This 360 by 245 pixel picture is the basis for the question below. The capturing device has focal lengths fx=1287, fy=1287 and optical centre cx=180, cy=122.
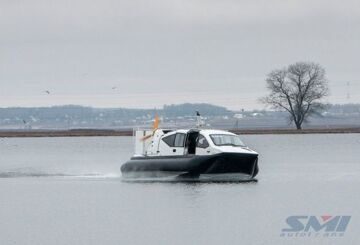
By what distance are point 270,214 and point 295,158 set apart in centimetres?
4483

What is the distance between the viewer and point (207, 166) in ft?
186

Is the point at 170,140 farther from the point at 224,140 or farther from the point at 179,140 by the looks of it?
the point at 224,140

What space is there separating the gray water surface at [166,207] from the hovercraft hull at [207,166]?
0.64m

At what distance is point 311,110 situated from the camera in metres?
159

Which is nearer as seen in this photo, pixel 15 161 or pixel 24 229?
pixel 24 229

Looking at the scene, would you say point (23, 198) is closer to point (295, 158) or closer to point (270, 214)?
point (270, 214)

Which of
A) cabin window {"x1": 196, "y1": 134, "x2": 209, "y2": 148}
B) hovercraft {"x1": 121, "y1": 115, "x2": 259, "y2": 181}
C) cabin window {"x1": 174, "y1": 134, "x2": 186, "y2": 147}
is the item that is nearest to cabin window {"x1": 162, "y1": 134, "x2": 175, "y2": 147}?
hovercraft {"x1": 121, "y1": 115, "x2": 259, "y2": 181}

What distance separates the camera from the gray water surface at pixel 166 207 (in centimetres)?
3906

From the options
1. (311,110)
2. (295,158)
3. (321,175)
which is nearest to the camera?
(321,175)

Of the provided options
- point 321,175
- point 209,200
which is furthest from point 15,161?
point 209,200

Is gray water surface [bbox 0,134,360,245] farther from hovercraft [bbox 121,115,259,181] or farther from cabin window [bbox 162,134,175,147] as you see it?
cabin window [bbox 162,134,175,147]
